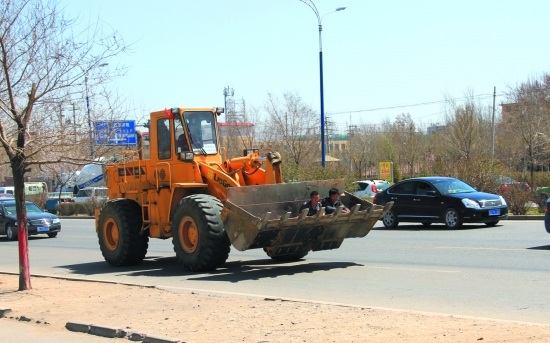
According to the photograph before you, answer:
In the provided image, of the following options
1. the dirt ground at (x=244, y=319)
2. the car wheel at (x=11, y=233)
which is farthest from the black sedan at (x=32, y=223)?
the dirt ground at (x=244, y=319)

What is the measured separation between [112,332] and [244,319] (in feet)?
5.11

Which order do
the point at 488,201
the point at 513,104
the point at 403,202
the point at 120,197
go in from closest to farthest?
the point at 120,197
the point at 488,201
the point at 403,202
the point at 513,104

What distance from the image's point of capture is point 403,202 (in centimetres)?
2216

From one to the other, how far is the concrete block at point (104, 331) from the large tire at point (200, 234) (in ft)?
14.7

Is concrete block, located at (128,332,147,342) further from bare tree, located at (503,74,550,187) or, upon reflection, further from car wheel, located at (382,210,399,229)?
bare tree, located at (503,74,550,187)

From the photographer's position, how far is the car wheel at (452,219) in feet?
67.8

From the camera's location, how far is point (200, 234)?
13016 mm

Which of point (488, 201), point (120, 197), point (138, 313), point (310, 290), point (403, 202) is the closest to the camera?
point (138, 313)

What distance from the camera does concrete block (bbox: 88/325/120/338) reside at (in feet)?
26.9

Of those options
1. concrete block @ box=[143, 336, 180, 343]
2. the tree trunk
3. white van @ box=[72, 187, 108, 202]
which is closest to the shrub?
the tree trunk

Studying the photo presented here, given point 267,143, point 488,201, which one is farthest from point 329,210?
point 267,143

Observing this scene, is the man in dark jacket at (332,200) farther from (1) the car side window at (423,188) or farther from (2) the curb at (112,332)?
(1) the car side window at (423,188)

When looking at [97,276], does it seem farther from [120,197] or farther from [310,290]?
[310,290]

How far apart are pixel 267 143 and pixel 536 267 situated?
134ft
